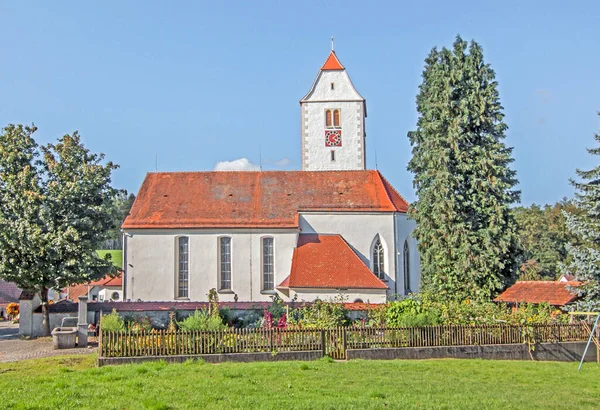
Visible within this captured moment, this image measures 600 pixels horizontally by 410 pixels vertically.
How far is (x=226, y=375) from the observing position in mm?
14172

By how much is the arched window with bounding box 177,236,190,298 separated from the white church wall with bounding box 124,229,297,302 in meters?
0.21

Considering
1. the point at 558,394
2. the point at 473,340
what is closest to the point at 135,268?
the point at 473,340

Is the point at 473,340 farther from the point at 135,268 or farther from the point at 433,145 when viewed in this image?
the point at 135,268

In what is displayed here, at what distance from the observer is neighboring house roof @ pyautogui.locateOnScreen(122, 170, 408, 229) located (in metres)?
35.2

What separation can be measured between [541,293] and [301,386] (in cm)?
1572

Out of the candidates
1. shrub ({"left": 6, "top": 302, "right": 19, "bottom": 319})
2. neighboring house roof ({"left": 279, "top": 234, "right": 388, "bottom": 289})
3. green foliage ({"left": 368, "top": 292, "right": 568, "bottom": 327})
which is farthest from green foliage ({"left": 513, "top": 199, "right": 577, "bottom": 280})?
shrub ({"left": 6, "top": 302, "right": 19, "bottom": 319})

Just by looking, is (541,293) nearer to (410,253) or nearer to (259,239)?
(410,253)

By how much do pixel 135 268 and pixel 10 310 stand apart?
49.1ft

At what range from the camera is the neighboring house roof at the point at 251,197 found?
116 ft

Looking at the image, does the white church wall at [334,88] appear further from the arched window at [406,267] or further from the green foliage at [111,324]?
the green foliage at [111,324]

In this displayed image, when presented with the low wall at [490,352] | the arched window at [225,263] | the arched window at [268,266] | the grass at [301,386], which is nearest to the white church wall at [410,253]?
the arched window at [268,266]

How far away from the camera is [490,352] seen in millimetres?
19656

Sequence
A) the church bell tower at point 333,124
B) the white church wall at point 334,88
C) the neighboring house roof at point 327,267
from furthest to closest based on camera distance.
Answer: the white church wall at point 334,88 → the church bell tower at point 333,124 → the neighboring house roof at point 327,267

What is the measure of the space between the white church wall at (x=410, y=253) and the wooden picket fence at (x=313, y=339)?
14.9m
